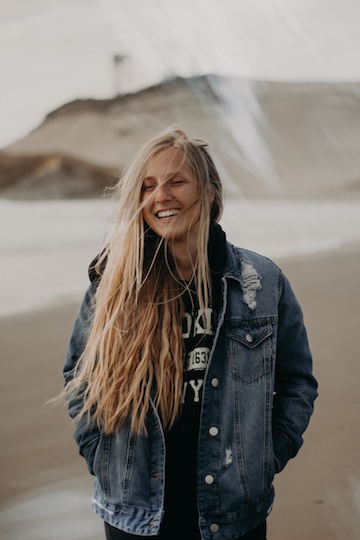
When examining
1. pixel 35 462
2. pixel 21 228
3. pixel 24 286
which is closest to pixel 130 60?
pixel 21 228

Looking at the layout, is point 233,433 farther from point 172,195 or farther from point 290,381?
point 172,195

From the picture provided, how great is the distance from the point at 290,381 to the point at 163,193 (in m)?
0.44

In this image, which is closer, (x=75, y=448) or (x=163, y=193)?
(x=163, y=193)

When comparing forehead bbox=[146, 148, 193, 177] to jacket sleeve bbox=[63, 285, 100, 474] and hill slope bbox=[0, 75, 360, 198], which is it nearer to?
jacket sleeve bbox=[63, 285, 100, 474]

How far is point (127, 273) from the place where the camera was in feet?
3.65

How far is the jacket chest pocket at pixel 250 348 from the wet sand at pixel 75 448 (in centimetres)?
119

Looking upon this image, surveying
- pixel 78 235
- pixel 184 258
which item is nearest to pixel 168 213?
pixel 184 258

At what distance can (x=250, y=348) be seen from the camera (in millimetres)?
1060

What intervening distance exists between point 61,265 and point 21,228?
84cm

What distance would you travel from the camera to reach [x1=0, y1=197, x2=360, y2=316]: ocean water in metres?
4.75

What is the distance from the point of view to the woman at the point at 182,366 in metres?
1.03

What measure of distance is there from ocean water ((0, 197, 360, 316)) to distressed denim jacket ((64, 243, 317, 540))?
10.7 feet

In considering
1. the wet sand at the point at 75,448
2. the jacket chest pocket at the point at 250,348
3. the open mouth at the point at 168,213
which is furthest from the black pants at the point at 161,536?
the wet sand at the point at 75,448

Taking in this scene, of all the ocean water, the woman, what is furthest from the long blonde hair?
the ocean water
